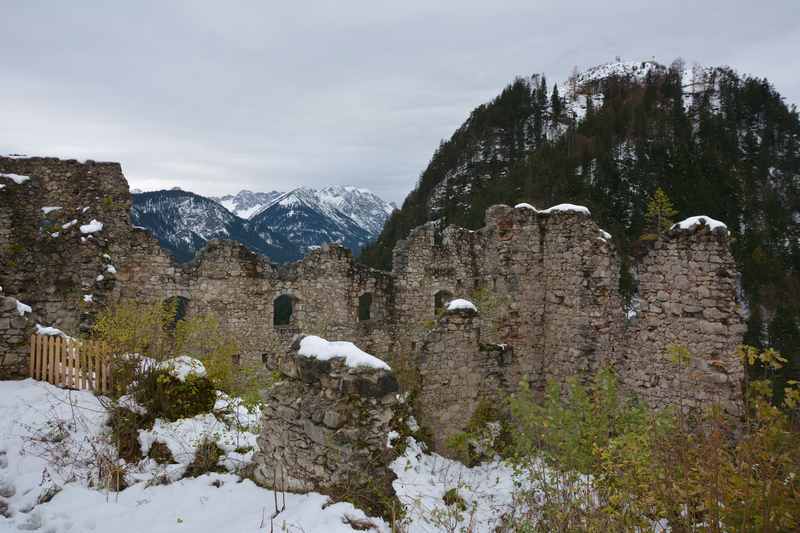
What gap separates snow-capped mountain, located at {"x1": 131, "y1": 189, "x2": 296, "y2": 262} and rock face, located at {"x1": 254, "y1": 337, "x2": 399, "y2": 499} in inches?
2986

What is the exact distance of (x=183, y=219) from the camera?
90375mm

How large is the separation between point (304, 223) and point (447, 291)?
142840 mm

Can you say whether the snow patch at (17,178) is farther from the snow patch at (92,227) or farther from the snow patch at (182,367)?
the snow patch at (182,367)

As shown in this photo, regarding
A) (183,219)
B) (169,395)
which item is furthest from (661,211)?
(183,219)

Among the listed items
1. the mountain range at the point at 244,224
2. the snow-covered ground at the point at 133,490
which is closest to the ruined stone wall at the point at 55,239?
the snow-covered ground at the point at 133,490

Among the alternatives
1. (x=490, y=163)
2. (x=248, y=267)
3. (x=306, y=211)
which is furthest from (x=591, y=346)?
(x=306, y=211)

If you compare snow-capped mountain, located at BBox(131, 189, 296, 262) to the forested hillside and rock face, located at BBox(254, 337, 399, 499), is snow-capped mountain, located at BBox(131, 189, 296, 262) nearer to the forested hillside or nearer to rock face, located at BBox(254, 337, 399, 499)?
the forested hillside

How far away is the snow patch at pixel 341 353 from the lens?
20.8ft

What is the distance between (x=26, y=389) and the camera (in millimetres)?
8727

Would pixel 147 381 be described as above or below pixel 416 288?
below

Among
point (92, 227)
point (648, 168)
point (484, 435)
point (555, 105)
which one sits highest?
point (555, 105)

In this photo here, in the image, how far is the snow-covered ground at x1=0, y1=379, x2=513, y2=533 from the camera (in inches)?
235

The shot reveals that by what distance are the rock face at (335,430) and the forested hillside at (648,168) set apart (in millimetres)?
47592

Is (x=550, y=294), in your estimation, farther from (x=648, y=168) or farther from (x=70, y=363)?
(x=648, y=168)
